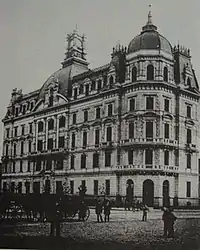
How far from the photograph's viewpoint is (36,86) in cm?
363

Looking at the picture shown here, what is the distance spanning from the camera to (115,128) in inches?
133

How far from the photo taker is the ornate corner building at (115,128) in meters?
3.21

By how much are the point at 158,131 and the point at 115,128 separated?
0.37 meters

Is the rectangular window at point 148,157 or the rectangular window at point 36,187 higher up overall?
the rectangular window at point 148,157

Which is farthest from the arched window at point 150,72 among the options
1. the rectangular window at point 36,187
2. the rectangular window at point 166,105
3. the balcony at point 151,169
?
the rectangular window at point 36,187

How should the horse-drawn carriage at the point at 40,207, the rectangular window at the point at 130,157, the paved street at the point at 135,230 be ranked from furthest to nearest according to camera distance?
1. the horse-drawn carriage at the point at 40,207
2. the rectangular window at the point at 130,157
3. the paved street at the point at 135,230

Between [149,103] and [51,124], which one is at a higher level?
[149,103]

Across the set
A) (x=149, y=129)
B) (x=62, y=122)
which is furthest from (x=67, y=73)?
(x=149, y=129)

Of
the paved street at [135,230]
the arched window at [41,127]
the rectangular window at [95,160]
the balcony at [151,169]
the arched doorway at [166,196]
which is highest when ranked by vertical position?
the arched window at [41,127]

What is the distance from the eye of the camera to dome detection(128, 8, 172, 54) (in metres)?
3.31

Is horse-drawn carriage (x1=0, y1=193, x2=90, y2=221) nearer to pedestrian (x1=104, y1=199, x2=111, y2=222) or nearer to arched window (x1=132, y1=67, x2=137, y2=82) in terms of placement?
pedestrian (x1=104, y1=199, x2=111, y2=222)

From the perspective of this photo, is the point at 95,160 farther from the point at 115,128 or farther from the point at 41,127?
the point at 41,127

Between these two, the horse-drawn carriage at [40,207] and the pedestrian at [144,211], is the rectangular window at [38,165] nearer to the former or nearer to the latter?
A: the horse-drawn carriage at [40,207]

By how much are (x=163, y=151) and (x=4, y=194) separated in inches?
57.0
